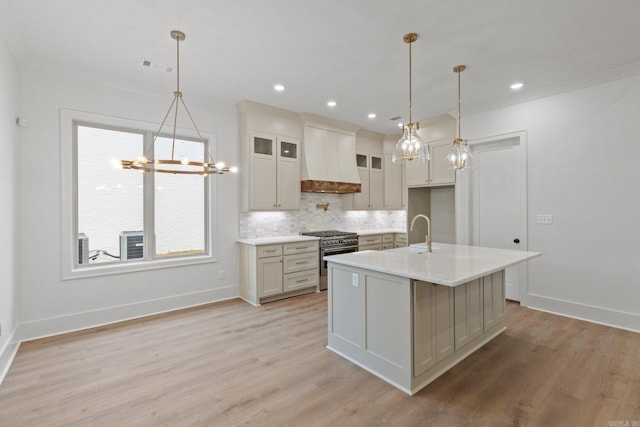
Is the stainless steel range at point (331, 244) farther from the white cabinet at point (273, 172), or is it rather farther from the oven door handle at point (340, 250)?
the white cabinet at point (273, 172)

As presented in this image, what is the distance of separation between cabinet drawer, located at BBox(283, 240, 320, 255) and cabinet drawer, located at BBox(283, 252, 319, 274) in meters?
0.07

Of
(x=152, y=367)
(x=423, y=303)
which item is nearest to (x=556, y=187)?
(x=423, y=303)

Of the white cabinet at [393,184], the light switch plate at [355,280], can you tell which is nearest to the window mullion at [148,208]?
→ the light switch plate at [355,280]

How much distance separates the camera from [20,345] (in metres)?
3.08

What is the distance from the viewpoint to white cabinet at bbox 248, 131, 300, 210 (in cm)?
462

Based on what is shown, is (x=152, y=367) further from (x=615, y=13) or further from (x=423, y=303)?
(x=615, y=13)

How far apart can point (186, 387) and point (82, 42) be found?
329 centimetres

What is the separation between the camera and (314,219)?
5711 millimetres

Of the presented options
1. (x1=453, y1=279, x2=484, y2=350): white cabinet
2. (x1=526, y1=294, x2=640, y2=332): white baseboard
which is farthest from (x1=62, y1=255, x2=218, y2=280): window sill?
(x1=526, y1=294, x2=640, y2=332): white baseboard

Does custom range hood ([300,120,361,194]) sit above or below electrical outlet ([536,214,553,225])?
above

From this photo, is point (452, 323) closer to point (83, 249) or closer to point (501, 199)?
point (501, 199)

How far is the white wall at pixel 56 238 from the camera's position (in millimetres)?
3207

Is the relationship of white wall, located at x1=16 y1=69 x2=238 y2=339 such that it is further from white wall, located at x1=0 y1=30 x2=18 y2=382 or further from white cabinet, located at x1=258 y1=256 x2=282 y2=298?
white cabinet, located at x1=258 y1=256 x2=282 y2=298

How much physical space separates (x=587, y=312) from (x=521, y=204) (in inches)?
60.4
